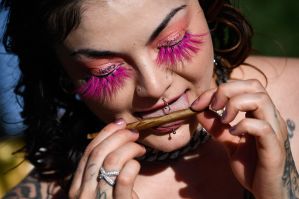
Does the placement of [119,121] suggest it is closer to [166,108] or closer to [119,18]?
[166,108]

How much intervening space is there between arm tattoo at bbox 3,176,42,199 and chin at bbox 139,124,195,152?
56 cm

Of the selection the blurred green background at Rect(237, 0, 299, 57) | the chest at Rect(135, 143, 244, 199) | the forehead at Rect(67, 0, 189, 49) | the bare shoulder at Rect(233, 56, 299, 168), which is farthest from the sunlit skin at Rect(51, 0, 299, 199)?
the blurred green background at Rect(237, 0, 299, 57)

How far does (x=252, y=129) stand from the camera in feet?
5.27

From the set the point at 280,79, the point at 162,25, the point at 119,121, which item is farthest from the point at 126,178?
the point at 280,79

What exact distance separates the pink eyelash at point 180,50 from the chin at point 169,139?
20 cm

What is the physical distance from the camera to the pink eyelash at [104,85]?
170 cm

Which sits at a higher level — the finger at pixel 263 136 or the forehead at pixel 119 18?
the forehead at pixel 119 18

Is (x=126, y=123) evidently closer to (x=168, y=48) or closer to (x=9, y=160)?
(x=168, y=48)

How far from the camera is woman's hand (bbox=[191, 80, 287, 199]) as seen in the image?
1.61 metres

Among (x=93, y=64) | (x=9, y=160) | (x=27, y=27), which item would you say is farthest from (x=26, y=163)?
(x=93, y=64)

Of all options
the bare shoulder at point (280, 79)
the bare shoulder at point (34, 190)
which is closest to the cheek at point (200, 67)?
the bare shoulder at point (280, 79)

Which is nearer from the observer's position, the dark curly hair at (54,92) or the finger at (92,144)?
the finger at (92,144)

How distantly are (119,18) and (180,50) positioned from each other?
8.2 inches

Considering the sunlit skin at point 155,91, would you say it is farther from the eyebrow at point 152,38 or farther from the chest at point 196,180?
the chest at point 196,180
